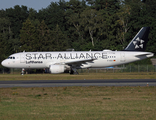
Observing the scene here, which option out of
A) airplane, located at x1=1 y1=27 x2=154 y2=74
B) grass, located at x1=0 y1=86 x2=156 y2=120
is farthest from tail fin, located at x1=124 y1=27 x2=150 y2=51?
grass, located at x1=0 y1=86 x2=156 y2=120

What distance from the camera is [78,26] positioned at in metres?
83.2

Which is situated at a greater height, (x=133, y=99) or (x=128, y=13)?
(x=128, y=13)

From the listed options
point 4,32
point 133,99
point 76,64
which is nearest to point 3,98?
point 133,99

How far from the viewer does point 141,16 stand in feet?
239

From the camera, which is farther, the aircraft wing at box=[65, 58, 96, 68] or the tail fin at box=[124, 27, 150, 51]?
the tail fin at box=[124, 27, 150, 51]

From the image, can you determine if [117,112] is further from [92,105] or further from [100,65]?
[100,65]

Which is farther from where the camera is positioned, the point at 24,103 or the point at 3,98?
the point at 3,98

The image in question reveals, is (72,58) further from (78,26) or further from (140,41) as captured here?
(78,26)

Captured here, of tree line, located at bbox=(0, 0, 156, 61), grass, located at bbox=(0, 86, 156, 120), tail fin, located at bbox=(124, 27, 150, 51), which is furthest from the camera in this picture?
tree line, located at bbox=(0, 0, 156, 61)

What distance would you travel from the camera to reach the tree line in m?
63.0

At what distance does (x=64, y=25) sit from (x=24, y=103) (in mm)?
77722

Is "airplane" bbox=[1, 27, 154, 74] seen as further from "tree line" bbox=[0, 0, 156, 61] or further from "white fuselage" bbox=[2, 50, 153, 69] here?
"tree line" bbox=[0, 0, 156, 61]

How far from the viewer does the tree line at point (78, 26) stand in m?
63.0

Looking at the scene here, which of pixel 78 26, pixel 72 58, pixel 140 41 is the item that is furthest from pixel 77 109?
pixel 78 26
